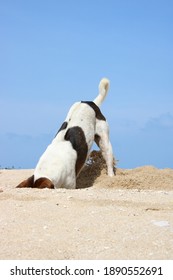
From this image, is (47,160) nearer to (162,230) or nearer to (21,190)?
(21,190)

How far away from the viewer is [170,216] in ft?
21.4

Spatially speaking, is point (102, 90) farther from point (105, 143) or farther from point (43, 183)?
point (43, 183)

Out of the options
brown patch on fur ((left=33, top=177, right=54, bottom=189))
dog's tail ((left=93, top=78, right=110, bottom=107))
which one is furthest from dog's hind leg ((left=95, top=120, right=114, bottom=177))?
brown patch on fur ((left=33, top=177, right=54, bottom=189))

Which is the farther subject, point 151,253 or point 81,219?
point 81,219

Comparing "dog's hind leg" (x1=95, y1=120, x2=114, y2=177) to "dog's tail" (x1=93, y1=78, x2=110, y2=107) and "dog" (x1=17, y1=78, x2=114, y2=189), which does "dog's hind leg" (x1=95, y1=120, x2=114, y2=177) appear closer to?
"dog" (x1=17, y1=78, x2=114, y2=189)

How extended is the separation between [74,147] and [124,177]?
1386 millimetres

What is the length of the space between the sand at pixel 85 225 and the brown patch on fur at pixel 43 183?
821 mm

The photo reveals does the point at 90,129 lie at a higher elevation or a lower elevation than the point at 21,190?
higher

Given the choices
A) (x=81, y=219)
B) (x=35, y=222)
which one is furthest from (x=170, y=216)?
(x=35, y=222)

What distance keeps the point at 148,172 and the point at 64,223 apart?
6107 millimetres

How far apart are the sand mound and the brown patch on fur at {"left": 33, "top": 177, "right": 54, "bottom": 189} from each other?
1.87 m

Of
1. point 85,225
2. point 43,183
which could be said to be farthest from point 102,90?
point 85,225

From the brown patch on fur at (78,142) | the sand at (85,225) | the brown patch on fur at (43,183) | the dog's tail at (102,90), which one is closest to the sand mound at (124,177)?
the brown patch on fur at (78,142)

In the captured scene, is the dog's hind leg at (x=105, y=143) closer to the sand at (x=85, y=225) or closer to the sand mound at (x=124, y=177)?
the sand mound at (x=124, y=177)
